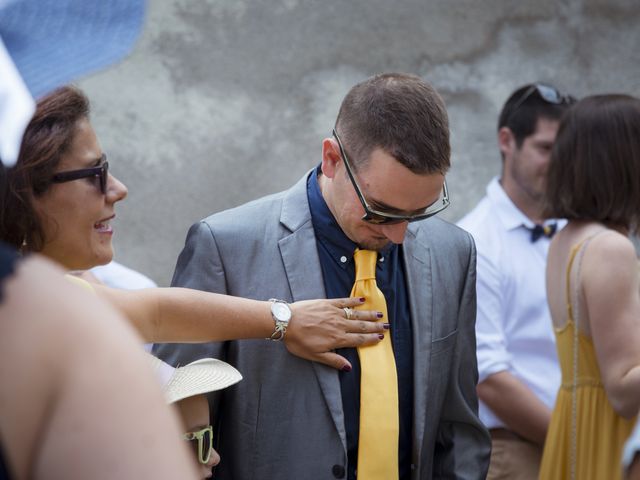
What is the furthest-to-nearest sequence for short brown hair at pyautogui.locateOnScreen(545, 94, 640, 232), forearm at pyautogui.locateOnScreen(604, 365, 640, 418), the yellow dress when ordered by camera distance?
short brown hair at pyautogui.locateOnScreen(545, 94, 640, 232) → the yellow dress → forearm at pyautogui.locateOnScreen(604, 365, 640, 418)

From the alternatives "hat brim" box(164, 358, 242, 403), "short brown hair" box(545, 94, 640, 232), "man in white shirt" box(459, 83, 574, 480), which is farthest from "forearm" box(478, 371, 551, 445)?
"hat brim" box(164, 358, 242, 403)

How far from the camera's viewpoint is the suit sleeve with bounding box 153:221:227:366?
2.65 m

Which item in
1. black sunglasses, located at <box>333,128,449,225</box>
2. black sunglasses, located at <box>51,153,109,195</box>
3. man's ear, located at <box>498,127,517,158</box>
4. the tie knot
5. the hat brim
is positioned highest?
black sunglasses, located at <box>51,153,109,195</box>

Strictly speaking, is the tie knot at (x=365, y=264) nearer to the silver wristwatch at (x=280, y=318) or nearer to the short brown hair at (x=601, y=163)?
the silver wristwatch at (x=280, y=318)

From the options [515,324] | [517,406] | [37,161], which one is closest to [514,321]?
[515,324]

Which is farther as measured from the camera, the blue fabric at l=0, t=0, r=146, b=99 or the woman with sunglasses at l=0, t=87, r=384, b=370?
the woman with sunglasses at l=0, t=87, r=384, b=370

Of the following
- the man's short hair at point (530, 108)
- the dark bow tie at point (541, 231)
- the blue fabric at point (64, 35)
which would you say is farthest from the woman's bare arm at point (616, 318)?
the blue fabric at point (64, 35)

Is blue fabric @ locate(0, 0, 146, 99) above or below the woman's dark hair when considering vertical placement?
above

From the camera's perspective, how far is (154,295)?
7.53 ft

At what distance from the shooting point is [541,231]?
4348mm

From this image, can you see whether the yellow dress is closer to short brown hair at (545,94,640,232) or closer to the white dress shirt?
short brown hair at (545,94,640,232)

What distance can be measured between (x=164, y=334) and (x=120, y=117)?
258cm

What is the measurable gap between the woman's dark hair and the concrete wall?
2.41 meters

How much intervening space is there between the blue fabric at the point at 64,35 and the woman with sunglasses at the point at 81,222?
3.03 feet
